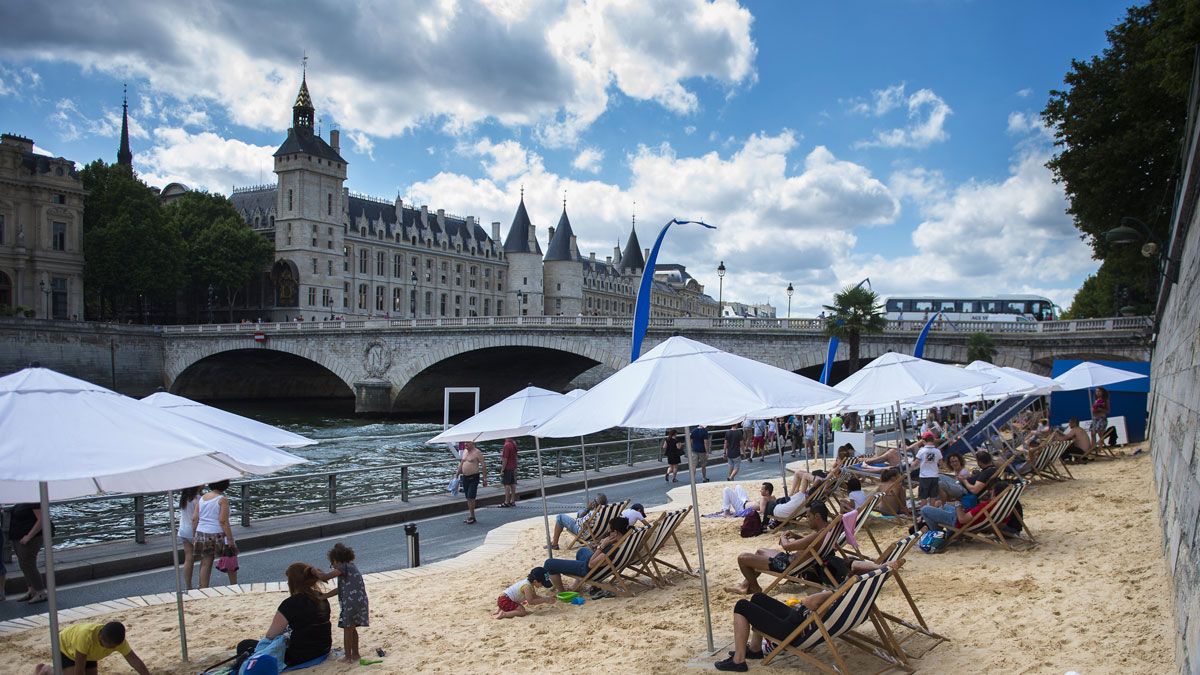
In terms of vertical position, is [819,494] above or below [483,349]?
below

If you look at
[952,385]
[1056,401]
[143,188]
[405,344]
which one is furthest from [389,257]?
[952,385]

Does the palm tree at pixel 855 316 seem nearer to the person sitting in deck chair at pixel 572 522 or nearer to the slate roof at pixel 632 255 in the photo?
the person sitting in deck chair at pixel 572 522

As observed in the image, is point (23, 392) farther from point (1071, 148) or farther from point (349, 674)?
point (1071, 148)

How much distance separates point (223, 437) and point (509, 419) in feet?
20.9

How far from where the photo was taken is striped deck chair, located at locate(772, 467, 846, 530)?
1171 cm

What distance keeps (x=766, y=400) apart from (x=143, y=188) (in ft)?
247

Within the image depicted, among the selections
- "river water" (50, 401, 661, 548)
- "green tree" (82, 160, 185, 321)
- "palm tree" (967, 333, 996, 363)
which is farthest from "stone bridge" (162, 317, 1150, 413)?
"green tree" (82, 160, 185, 321)

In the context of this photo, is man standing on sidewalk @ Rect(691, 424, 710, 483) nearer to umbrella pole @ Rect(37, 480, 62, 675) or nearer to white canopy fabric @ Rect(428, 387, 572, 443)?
white canopy fabric @ Rect(428, 387, 572, 443)

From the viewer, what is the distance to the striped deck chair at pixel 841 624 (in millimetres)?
5770

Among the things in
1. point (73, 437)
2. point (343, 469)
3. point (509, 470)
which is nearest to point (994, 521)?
point (73, 437)

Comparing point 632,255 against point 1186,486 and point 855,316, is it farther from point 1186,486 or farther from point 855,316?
point 1186,486

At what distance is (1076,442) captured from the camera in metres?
17.9

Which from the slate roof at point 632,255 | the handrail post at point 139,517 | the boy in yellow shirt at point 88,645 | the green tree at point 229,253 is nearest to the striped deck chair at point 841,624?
the boy in yellow shirt at point 88,645

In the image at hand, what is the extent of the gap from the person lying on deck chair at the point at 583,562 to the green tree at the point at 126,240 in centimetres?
6898
